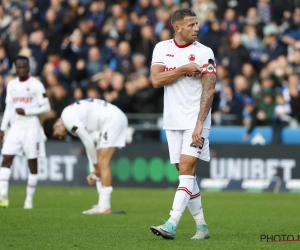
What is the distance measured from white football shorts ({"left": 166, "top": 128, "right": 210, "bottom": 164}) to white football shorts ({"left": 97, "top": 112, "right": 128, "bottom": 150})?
5.00 metres

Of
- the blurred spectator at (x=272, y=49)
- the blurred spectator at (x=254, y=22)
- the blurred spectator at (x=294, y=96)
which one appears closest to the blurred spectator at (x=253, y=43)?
the blurred spectator at (x=254, y=22)

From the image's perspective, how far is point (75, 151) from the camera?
2352cm

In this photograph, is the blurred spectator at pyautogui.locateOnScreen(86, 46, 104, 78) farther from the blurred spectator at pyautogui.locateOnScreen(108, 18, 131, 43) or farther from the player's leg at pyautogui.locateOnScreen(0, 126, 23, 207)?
the player's leg at pyautogui.locateOnScreen(0, 126, 23, 207)

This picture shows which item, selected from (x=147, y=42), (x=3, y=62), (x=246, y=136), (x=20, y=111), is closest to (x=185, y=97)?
(x=20, y=111)

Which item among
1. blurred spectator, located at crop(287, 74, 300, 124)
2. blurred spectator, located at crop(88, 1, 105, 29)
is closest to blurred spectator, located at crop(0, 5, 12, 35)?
blurred spectator, located at crop(88, 1, 105, 29)

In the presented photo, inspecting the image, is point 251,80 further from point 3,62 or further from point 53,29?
point 3,62

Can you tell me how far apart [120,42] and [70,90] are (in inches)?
78.9

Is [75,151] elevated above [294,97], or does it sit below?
below

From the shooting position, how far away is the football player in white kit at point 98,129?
15172 millimetres

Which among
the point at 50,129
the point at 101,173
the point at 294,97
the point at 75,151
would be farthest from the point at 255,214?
the point at 75,151

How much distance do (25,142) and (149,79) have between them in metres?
7.46

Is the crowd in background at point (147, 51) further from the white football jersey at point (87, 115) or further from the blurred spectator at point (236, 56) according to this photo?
the white football jersey at point (87, 115)

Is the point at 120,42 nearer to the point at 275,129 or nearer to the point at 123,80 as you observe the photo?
the point at 123,80

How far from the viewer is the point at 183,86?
34.9ft
